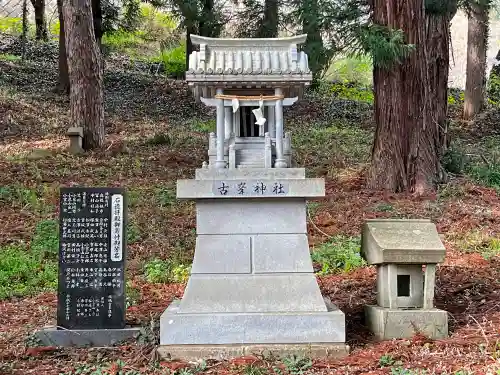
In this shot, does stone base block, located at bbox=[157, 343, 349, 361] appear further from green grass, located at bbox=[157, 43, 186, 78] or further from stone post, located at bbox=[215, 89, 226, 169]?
green grass, located at bbox=[157, 43, 186, 78]

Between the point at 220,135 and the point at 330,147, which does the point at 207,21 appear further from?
the point at 220,135

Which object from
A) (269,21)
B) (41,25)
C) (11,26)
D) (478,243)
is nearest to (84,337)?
(478,243)

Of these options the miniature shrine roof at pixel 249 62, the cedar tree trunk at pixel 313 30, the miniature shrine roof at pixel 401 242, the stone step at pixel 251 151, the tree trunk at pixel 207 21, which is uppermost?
the tree trunk at pixel 207 21

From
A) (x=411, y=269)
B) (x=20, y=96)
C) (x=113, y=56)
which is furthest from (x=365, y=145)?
(x=113, y=56)

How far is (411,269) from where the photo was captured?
224 inches

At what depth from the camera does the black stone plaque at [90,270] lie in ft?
18.6

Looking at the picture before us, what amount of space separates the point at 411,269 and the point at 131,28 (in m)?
18.2

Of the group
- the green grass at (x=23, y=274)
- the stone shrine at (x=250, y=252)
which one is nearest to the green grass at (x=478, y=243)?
the stone shrine at (x=250, y=252)

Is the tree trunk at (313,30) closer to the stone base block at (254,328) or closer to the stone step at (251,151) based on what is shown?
the stone step at (251,151)

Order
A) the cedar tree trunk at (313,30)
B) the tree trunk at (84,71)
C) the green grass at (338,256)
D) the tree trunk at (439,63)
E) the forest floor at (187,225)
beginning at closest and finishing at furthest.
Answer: the forest floor at (187,225) → the green grass at (338,256) → the cedar tree trunk at (313,30) → the tree trunk at (439,63) → the tree trunk at (84,71)

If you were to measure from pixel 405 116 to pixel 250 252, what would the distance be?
5919 millimetres

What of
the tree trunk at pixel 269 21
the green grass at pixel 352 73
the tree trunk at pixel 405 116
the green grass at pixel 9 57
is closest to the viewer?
the tree trunk at pixel 405 116

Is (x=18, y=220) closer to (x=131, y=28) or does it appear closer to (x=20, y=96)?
(x=20, y=96)

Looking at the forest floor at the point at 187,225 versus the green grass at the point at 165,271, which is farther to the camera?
the green grass at the point at 165,271
